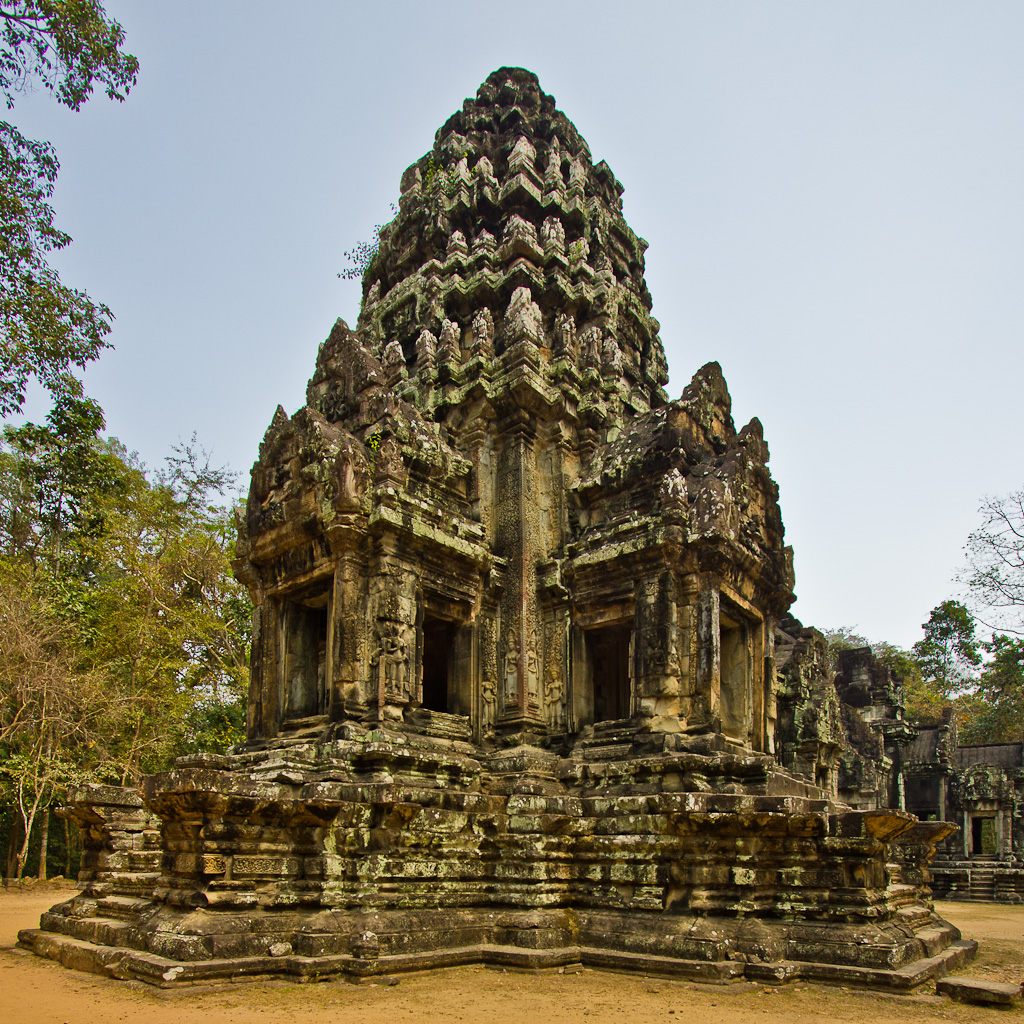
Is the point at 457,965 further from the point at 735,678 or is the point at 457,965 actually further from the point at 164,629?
the point at 164,629

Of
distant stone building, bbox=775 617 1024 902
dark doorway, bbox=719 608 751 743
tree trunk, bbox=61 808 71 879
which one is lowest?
tree trunk, bbox=61 808 71 879

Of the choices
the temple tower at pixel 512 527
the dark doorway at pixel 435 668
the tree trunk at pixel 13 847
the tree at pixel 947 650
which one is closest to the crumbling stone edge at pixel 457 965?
the temple tower at pixel 512 527

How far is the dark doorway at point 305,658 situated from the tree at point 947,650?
35845 millimetres

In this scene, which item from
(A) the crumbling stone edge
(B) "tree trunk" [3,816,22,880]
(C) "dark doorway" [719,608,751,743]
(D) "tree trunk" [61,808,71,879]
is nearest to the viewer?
(A) the crumbling stone edge

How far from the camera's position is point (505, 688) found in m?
9.84

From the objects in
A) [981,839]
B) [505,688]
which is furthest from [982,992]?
[981,839]

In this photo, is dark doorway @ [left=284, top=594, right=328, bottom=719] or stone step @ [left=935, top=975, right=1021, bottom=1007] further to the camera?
dark doorway @ [left=284, top=594, right=328, bottom=719]

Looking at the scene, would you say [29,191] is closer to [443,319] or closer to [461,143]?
[443,319]

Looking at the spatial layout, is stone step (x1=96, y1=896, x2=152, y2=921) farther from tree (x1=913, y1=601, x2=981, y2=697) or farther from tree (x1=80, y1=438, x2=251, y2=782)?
tree (x1=913, y1=601, x2=981, y2=697)

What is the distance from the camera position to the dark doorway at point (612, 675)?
37.4 feet

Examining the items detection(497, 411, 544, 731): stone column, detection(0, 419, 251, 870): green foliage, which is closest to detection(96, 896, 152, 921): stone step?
detection(497, 411, 544, 731): stone column

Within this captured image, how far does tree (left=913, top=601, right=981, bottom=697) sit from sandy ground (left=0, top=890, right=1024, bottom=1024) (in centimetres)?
3674

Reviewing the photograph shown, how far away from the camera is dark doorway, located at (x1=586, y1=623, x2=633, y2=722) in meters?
11.4

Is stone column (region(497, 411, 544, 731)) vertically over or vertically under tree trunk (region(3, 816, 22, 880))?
over
